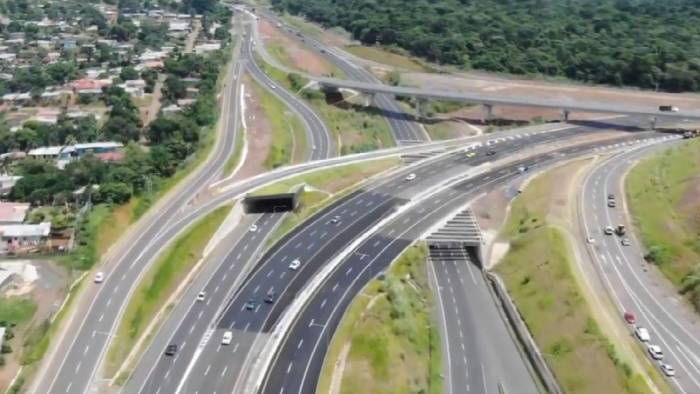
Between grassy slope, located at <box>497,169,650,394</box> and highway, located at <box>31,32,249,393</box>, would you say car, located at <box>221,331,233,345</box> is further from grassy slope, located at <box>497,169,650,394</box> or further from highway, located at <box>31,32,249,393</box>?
grassy slope, located at <box>497,169,650,394</box>

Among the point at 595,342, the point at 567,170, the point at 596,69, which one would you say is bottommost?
the point at 595,342

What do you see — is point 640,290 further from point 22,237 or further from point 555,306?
point 22,237

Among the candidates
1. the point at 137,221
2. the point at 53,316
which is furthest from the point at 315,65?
the point at 53,316

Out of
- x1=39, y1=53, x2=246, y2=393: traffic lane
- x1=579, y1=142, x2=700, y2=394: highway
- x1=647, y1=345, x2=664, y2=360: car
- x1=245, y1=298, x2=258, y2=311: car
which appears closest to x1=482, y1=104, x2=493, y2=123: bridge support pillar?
x1=579, y1=142, x2=700, y2=394: highway

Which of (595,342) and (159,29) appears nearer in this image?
(595,342)

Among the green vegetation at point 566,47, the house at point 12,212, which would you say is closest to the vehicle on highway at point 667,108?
the green vegetation at point 566,47

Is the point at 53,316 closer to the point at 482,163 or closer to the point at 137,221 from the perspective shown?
the point at 137,221
